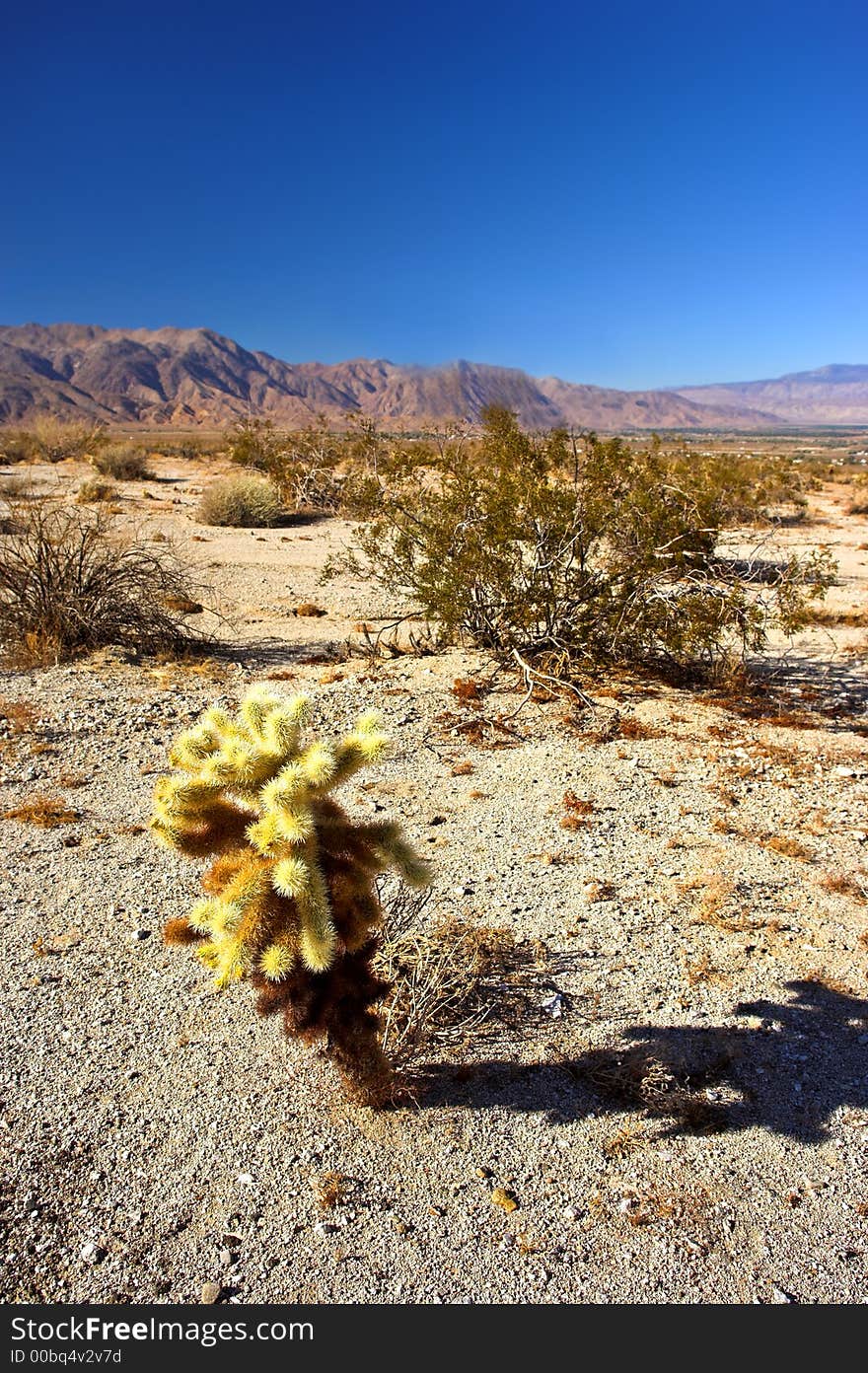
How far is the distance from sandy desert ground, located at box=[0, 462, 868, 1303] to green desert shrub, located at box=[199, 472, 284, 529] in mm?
12871

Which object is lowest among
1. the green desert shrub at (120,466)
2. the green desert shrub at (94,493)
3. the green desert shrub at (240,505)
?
the green desert shrub at (240,505)

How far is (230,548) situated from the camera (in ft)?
52.0

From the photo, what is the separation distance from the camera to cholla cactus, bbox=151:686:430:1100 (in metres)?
2.66

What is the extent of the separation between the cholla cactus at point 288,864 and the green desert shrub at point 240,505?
1645 cm

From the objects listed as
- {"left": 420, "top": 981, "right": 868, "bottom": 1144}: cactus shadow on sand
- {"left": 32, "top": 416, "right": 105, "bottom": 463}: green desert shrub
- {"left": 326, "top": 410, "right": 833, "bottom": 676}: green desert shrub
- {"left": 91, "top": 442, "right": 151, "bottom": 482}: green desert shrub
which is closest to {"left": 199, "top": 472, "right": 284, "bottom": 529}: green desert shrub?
{"left": 91, "top": 442, "right": 151, "bottom": 482}: green desert shrub

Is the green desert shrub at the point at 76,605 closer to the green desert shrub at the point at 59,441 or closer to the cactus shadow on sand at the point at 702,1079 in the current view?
the cactus shadow on sand at the point at 702,1079

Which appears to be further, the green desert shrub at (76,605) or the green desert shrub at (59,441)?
the green desert shrub at (59,441)

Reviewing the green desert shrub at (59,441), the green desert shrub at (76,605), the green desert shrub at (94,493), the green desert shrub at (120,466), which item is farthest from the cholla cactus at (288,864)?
the green desert shrub at (59,441)

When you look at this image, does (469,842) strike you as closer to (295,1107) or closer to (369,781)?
(369,781)

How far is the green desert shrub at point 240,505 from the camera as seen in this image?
61.1 feet

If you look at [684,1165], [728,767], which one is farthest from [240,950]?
[728,767]

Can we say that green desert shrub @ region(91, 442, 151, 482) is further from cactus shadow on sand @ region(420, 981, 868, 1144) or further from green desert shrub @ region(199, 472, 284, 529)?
cactus shadow on sand @ region(420, 981, 868, 1144)

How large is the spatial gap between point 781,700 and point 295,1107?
6160 mm

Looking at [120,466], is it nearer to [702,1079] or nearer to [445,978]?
[445,978]
